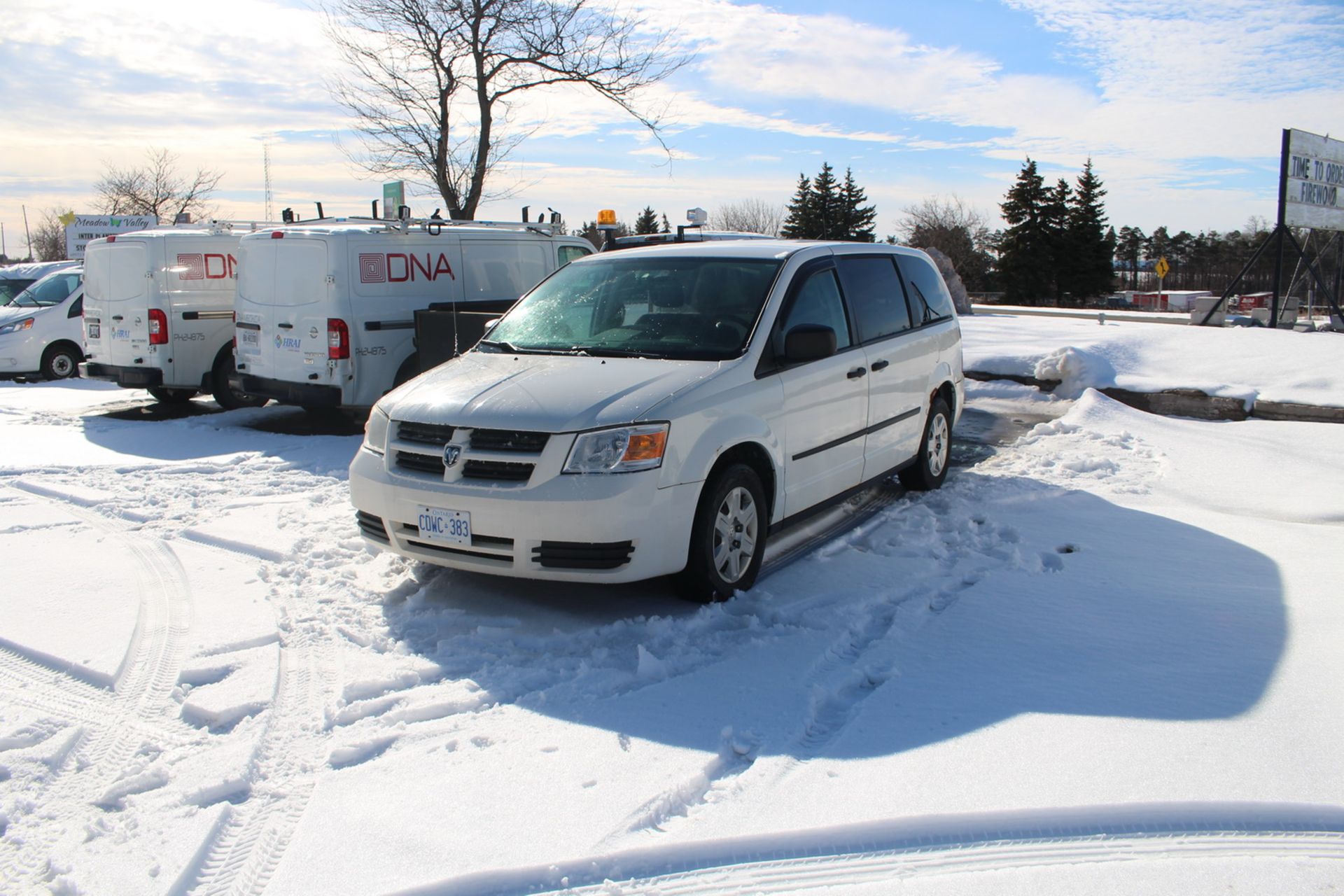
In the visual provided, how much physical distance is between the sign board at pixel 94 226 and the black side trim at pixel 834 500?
2578cm

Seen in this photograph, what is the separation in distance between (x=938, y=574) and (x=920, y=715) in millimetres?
1722

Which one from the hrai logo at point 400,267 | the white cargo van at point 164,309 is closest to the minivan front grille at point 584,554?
the hrai logo at point 400,267

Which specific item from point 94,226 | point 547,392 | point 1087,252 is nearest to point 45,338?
point 547,392

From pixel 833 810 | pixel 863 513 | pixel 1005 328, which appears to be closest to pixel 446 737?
pixel 833 810

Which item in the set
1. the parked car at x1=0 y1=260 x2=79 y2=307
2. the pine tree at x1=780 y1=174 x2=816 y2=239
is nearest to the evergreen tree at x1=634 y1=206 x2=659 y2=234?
the pine tree at x1=780 y1=174 x2=816 y2=239

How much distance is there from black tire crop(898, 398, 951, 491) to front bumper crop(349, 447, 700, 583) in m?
3.09

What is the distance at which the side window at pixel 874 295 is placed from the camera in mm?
6270

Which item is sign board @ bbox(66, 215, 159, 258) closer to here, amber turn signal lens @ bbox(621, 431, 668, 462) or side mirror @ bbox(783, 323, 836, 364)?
side mirror @ bbox(783, 323, 836, 364)

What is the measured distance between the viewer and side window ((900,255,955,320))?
23.7ft

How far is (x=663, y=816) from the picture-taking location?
3.05m

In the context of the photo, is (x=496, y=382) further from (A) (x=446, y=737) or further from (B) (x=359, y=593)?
(A) (x=446, y=737)

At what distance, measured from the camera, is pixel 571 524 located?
4.34m

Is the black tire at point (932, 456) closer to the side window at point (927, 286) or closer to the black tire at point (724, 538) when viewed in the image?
the side window at point (927, 286)

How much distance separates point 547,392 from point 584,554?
0.83 meters
